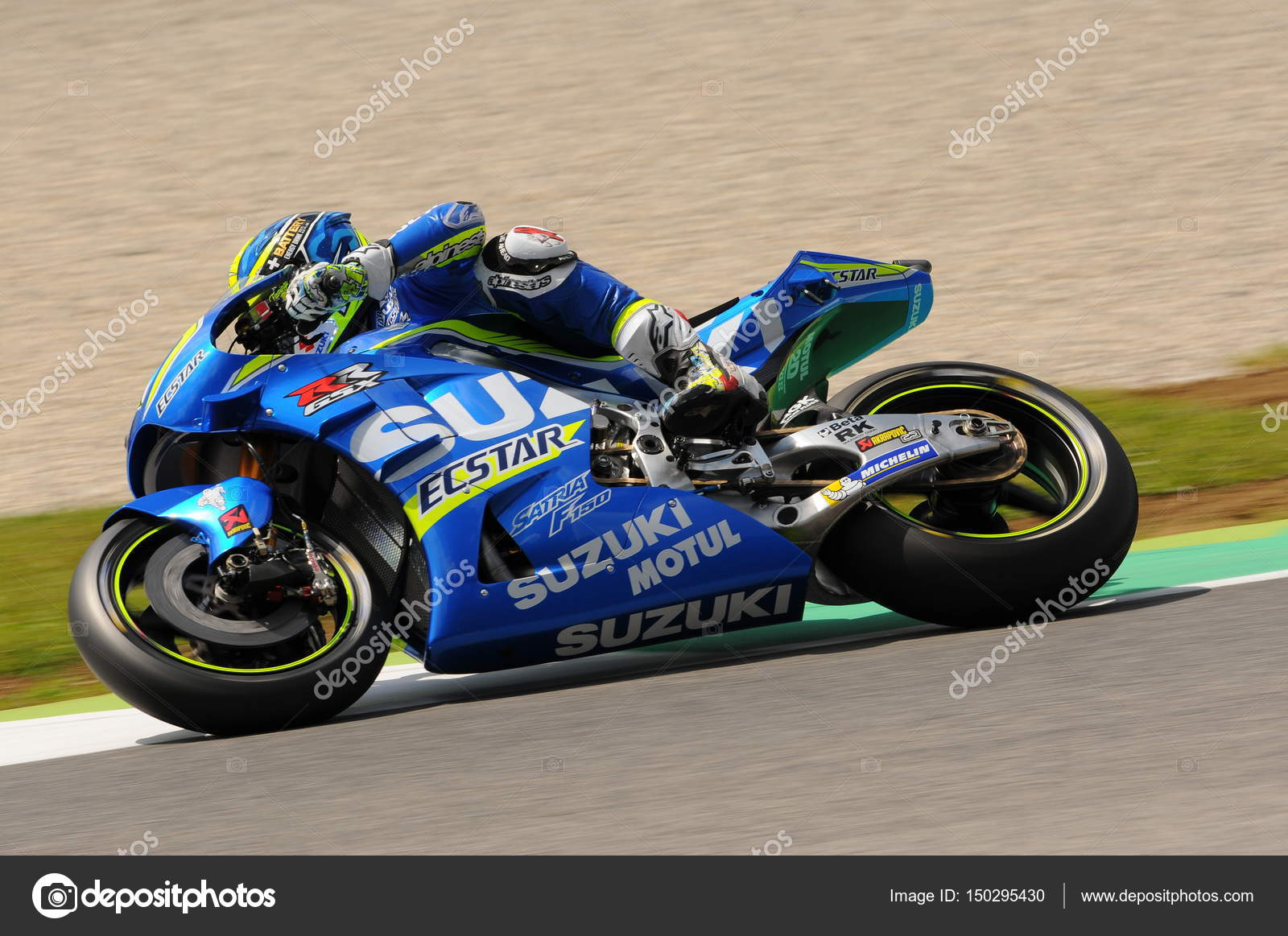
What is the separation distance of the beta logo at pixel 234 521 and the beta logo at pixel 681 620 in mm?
1015

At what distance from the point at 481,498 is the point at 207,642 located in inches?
36.1

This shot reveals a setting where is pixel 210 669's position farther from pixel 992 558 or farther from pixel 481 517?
pixel 992 558

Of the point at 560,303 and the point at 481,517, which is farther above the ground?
the point at 560,303

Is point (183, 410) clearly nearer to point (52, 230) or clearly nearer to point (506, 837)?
point (506, 837)

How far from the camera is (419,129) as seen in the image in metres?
15.6

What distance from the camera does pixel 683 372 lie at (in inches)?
211

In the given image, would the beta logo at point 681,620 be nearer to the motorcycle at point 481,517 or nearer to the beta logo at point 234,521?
the motorcycle at point 481,517

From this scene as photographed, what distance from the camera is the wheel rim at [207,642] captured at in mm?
4707

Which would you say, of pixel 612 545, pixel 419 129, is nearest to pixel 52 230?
pixel 419 129
